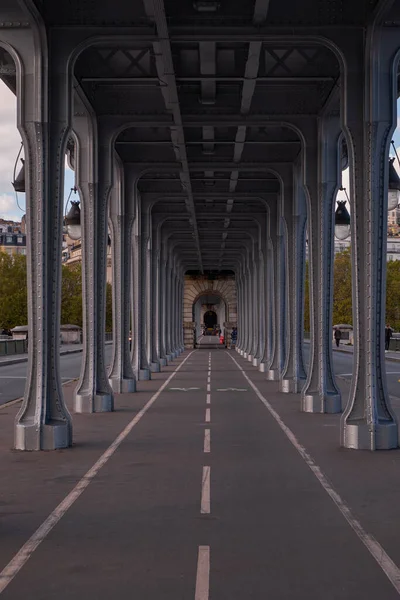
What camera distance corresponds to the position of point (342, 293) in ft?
399

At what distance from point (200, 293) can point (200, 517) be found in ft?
316

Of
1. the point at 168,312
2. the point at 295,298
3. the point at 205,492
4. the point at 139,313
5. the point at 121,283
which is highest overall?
the point at 121,283

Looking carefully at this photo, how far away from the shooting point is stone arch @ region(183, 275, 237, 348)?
346 feet

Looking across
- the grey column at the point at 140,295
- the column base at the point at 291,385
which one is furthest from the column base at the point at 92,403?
the grey column at the point at 140,295

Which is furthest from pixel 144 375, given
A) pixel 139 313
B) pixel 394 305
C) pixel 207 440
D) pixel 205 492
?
pixel 394 305

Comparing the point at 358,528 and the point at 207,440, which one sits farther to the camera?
the point at 207,440

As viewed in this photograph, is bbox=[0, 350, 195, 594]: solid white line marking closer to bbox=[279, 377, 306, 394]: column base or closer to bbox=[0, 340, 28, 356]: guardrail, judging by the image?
bbox=[279, 377, 306, 394]: column base

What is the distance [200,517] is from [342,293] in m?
113

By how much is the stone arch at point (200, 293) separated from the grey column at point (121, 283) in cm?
7137

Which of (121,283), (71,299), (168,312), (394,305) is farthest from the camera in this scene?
(71,299)

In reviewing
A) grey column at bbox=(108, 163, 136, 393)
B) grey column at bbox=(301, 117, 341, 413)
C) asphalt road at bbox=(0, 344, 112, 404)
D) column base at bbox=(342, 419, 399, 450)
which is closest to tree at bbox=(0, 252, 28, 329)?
asphalt road at bbox=(0, 344, 112, 404)

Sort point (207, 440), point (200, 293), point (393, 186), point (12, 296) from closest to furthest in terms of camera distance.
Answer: point (207, 440) < point (393, 186) < point (200, 293) < point (12, 296)

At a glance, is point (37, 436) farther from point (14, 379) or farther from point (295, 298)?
point (14, 379)

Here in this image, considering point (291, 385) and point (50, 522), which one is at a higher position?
point (50, 522)
